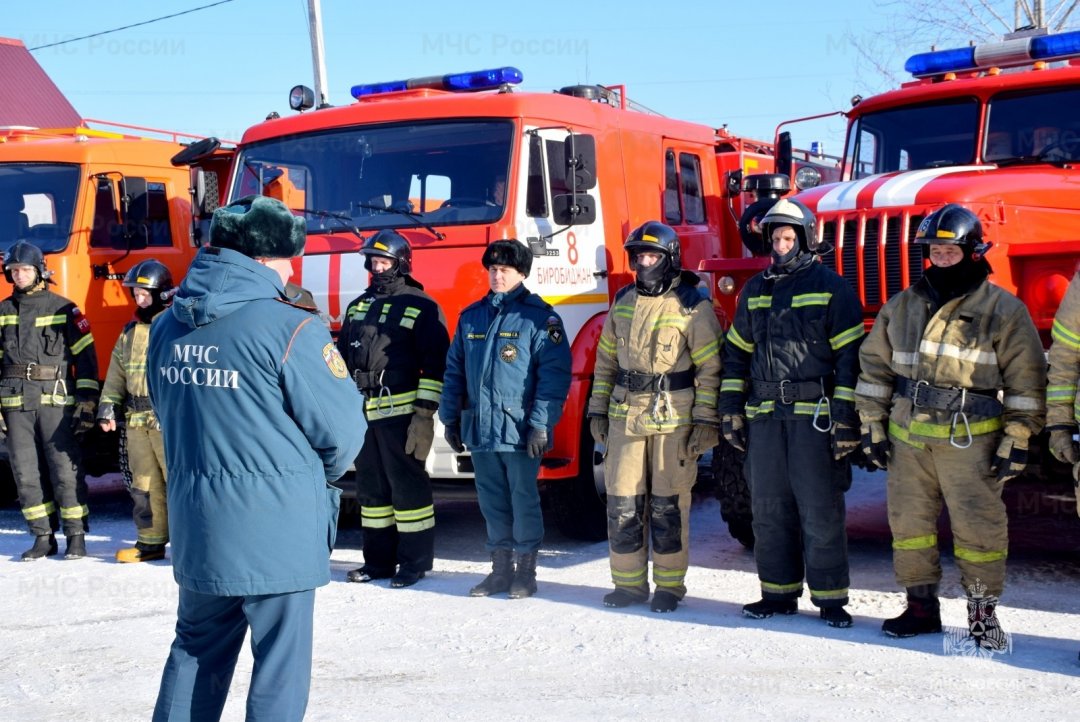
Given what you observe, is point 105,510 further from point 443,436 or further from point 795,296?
point 795,296

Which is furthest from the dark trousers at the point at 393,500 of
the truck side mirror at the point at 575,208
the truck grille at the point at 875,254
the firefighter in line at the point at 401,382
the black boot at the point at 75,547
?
the truck grille at the point at 875,254

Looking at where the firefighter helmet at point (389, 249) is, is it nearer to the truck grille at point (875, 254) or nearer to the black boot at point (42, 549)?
the truck grille at point (875, 254)

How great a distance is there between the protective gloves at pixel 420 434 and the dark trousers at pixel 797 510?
6.27 feet

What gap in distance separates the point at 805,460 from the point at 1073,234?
2.14 m

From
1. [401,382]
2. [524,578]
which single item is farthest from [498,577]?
[401,382]

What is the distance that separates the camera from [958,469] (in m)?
5.41

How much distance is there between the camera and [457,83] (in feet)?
26.8

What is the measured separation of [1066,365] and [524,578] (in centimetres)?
298

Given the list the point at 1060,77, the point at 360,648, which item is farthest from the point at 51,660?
the point at 1060,77

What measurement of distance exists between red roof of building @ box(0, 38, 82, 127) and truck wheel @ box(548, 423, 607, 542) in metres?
13.9

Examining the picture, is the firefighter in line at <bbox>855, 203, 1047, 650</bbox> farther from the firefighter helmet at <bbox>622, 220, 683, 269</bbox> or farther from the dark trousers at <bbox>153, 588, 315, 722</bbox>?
the dark trousers at <bbox>153, 588, 315, 722</bbox>

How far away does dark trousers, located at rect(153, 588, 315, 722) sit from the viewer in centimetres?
352

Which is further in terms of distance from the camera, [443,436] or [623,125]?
[623,125]

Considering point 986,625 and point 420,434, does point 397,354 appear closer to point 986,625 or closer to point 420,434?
point 420,434
